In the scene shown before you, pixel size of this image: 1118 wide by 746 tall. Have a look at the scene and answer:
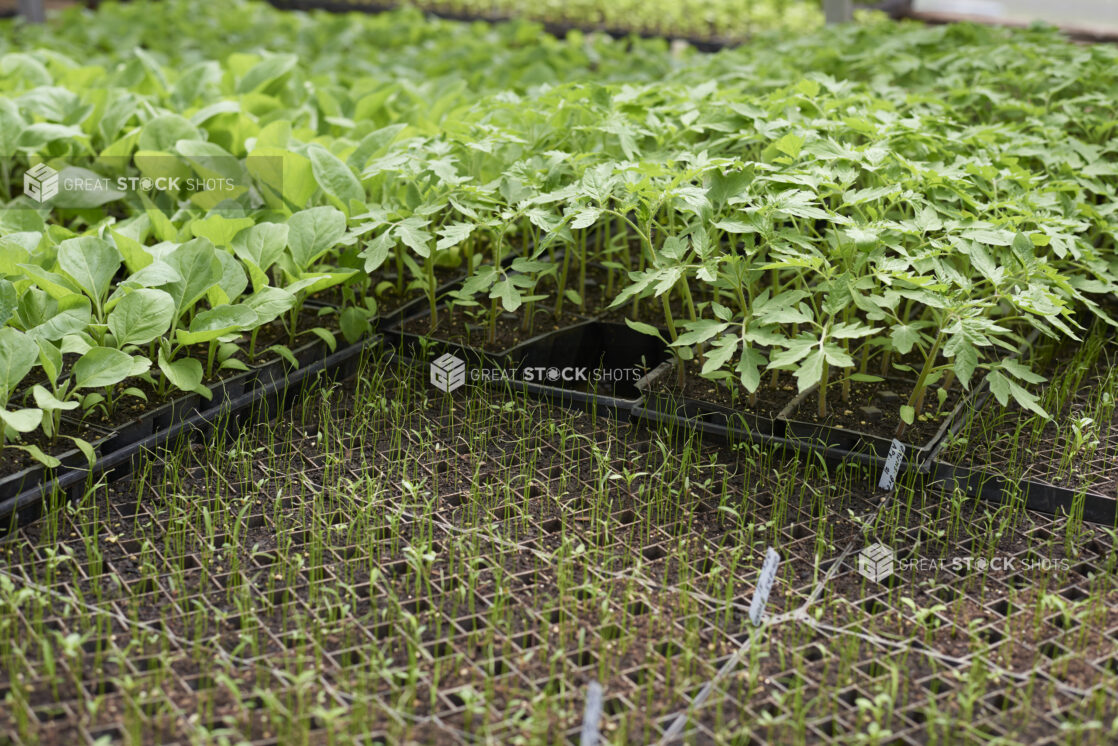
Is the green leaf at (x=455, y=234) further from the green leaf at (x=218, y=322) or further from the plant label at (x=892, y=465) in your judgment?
the plant label at (x=892, y=465)

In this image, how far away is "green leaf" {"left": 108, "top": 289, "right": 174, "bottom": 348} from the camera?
2.36m

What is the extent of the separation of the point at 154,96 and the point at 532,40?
2.77 meters

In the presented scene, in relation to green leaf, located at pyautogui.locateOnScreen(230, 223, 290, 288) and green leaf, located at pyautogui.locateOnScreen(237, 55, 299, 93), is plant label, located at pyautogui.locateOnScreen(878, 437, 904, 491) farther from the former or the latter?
green leaf, located at pyautogui.locateOnScreen(237, 55, 299, 93)

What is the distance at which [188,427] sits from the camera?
8.15ft

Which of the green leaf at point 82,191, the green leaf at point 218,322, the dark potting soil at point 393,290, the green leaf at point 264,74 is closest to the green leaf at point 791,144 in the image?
the dark potting soil at point 393,290

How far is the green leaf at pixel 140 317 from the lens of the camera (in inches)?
92.7

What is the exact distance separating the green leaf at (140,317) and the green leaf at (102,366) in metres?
0.08

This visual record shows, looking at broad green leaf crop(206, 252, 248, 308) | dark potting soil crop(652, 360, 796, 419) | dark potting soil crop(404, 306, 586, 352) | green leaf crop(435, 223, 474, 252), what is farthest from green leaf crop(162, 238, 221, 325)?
dark potting soil crop(652, 360, 796, 419)

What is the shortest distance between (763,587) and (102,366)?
138cm

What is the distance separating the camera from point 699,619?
198cm

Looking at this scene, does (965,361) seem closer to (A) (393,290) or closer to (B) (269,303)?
(B) (269,303)

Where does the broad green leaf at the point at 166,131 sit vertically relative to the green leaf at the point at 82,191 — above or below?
above

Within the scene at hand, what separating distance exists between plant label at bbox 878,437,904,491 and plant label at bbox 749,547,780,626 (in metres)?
0.58

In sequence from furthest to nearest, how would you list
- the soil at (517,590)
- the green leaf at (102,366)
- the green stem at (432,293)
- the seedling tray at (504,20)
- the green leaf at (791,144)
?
the seedling tray at (504,20)
the green stem at (432,293)
the green leaf at (791,144)
the green leaf at (102,366)
the soil at (517,590)
